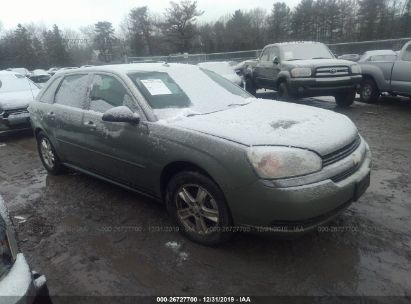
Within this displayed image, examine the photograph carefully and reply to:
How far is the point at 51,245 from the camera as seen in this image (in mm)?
3500

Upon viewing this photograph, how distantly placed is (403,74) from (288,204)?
811cm

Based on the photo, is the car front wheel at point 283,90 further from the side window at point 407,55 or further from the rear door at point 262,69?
the side window at point 407,55

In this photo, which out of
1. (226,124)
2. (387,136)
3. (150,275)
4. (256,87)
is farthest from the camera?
(256,87)

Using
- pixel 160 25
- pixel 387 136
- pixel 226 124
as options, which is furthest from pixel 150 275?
pixel 160 25

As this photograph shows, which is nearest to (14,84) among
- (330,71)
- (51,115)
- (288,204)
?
(51,115)

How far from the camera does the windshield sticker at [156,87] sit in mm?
3701

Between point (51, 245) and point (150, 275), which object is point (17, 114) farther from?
point (150, 275)

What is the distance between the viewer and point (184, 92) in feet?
12.6

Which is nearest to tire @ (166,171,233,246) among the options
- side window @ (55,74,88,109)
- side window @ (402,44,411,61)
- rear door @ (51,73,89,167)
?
rear door @ (51,73,89,167)

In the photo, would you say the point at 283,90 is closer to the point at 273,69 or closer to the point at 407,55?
the point at 273,69

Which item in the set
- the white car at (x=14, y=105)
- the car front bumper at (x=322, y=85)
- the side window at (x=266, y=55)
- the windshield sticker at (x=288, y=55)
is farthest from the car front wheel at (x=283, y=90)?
the white car at (x=14, y=105)

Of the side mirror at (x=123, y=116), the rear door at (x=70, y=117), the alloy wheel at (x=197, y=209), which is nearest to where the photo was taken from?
the alloy wheel at (x=197, y=209)

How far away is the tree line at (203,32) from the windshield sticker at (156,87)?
3377cm

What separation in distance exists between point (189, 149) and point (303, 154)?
965mm
